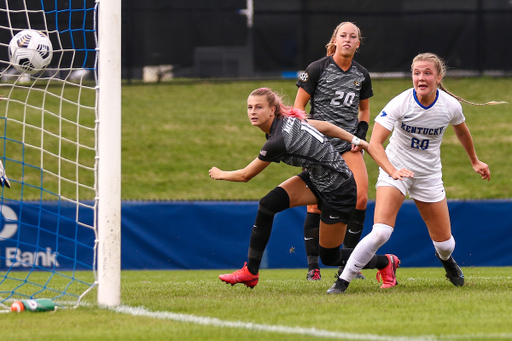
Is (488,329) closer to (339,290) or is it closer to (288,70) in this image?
(339,290)

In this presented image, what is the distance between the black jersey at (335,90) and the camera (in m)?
5.96

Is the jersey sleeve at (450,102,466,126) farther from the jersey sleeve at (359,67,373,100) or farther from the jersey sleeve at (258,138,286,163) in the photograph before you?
the jersey sleeve at (258,138,286,163)

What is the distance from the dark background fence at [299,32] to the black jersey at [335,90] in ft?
35.1

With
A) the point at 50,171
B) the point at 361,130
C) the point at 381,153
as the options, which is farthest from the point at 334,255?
the point at 50,171

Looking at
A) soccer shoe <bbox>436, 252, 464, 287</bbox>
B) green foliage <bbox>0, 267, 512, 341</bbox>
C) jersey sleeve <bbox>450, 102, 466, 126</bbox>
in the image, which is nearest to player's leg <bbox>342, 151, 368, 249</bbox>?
green foliage <bbox>0, 267, 512, 341</bbox>

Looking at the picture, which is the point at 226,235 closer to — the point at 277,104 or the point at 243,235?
the point at 243,235

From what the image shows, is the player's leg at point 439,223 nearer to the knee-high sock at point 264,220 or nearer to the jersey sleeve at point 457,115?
the jersey sleeve at point 457,115

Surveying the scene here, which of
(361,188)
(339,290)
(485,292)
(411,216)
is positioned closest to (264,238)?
(339,290)

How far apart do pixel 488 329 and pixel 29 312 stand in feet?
9.66

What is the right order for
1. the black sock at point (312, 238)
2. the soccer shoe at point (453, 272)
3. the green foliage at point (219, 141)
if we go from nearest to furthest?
1. the soccer shoe at point (453, 272)
2. the black sock at point (312, 238)
3. the green foliage at point (219, 141)

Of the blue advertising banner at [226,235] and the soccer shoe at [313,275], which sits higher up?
the soccer shoe at [313,275]

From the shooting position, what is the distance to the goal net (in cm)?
486

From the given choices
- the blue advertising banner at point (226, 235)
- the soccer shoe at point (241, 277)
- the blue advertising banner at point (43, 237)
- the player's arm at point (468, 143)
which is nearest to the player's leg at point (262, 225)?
the soccer shoe at point (241, 277)

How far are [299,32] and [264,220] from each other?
1238 cm
